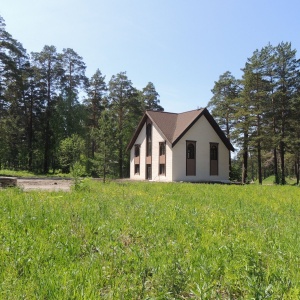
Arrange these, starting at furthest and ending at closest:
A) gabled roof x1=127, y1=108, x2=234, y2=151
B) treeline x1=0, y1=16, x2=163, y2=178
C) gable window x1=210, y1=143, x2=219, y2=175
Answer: treeline x1=0, y1=16, x2=163, y2=178
gable window x1=210, y1=143, x2=219, y2=175
gabled roof x1=127, y1=108, x2=234, y2=151

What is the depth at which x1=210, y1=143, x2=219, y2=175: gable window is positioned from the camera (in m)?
32.2

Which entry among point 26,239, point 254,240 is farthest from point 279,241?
point 26,239

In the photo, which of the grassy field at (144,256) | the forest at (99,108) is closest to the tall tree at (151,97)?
the forest at (99,108)

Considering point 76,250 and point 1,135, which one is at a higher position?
point 1,135

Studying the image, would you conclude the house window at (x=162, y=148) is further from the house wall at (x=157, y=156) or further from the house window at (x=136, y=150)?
the house window at (x=136, y=150)

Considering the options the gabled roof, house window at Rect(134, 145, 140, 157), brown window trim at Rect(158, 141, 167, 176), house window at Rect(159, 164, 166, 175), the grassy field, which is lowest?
the grassy field

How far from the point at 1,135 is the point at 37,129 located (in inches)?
351

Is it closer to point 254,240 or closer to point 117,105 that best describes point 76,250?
point 254,240

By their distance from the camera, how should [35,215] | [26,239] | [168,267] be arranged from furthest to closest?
[35,215]
[26,239]
[168,267]

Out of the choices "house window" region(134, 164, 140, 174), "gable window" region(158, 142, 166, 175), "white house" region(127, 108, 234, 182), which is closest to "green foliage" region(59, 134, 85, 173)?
"house window" region(134, 164, 140, 174)

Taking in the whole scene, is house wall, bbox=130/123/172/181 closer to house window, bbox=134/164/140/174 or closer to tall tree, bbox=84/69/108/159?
house window, bbox=134/164/140/174

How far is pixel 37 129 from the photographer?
4681cm

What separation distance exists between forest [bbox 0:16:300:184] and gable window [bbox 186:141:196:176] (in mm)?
7642

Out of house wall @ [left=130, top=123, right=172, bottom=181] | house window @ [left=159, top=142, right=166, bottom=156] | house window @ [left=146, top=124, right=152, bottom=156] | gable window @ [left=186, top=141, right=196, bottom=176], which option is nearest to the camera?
house wall @ [left=130, top=123, right=172, bottom=181]
